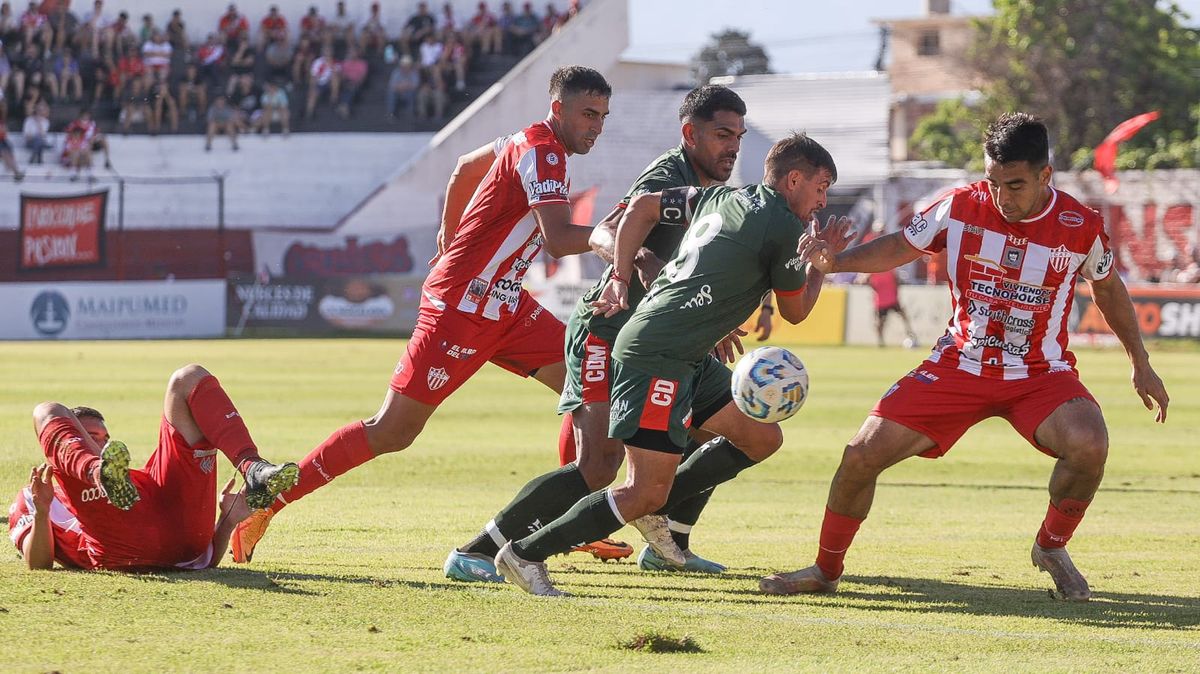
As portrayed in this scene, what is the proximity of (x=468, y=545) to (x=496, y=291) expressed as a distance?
4.76 ft

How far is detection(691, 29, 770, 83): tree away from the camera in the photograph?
5703cm

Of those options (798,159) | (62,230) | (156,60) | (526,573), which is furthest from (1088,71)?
(526,573)

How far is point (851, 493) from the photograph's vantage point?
718cm

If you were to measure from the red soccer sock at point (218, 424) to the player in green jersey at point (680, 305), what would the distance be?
3.87ft

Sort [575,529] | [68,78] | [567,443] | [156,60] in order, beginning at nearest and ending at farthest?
1. [575,529]
2. [567,443]
3. [68,78]
4. [156,60]

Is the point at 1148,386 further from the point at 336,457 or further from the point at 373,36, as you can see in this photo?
the point at 373,36

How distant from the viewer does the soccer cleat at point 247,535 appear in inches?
289

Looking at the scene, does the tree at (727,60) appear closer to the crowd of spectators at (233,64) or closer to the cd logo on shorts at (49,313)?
the crowd of spectators at (233,64)

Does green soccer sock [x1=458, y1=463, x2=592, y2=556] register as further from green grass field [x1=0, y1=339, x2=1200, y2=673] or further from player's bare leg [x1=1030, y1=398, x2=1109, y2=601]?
player's bare leg [x1=1030, y1=398, x2=1109, y2=601]

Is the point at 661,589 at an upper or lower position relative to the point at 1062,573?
lower

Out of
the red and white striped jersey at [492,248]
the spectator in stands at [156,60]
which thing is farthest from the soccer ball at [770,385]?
the spectator in stands at [156,60]

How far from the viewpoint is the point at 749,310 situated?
6719 mm

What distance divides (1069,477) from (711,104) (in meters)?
2.39

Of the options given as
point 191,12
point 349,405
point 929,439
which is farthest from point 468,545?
point 191,12
